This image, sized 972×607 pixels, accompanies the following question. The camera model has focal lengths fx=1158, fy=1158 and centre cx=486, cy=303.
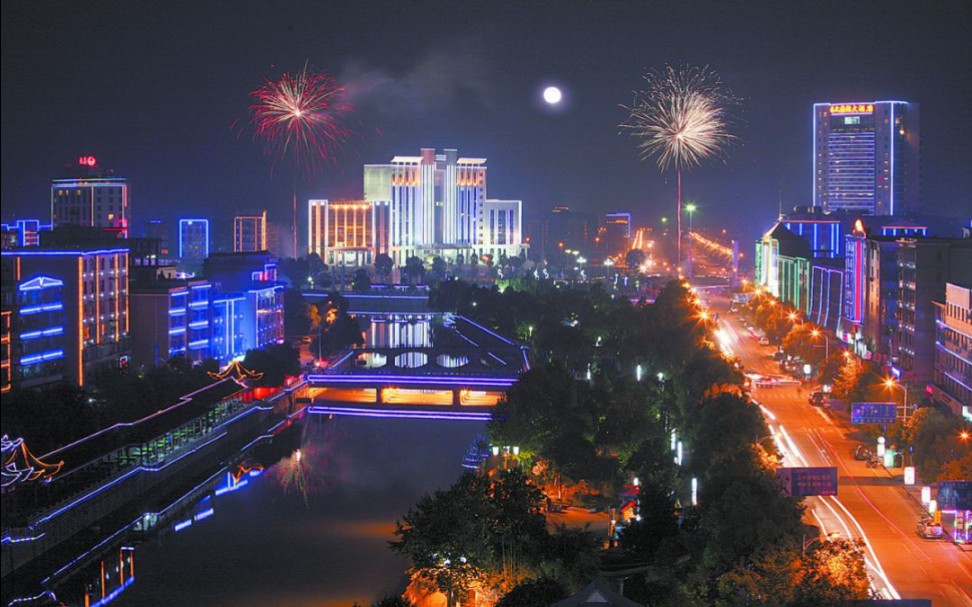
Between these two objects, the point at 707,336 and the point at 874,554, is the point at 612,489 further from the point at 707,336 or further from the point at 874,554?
the point at 707,336

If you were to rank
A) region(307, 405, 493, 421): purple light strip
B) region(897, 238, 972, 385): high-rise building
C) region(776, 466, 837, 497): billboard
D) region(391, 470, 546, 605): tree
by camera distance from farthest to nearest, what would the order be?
region(307, 405, 493, 421): purple light strip
region(897, 238, 972, 385): high-rise building
region(776, 466, 837, 497): billboard
region(391, 470, 546, 605): tree

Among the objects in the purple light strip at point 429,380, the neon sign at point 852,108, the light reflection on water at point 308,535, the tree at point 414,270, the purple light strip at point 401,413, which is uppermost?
the neon sign at point 852,108

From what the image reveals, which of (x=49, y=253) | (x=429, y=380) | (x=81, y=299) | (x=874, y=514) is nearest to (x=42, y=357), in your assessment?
(x=81, y=299)

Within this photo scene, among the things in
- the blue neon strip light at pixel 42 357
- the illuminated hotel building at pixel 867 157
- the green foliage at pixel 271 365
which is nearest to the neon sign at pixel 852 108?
the illuminated hotel building at pixel 867 157

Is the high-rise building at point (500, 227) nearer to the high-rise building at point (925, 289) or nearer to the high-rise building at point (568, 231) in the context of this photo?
the high-rise building at point (568, 231)

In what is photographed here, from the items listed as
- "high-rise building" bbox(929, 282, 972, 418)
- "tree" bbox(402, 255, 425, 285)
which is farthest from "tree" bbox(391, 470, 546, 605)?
"tree" bbox(402, 255, 425, 285)

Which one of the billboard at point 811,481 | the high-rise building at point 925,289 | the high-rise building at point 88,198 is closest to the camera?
the billboard at point 811,481

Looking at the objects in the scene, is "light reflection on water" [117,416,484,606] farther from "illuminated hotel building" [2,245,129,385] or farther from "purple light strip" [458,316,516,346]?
"purple light strip" [458,316,516,346]
